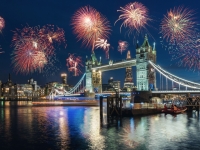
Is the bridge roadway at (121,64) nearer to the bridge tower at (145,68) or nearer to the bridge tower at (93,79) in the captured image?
the bridge tower at (145,68)

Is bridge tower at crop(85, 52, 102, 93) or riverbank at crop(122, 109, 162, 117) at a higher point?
bridge tower at crop(85, 52, 102, 93)

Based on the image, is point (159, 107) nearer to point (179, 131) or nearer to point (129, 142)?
point (179, 131)

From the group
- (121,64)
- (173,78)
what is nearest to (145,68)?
(173,78)

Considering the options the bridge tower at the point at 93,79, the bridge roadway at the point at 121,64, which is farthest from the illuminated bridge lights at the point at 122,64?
the bridge tower at the point at 93,79

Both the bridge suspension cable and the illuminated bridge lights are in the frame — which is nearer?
the bridge suspension cable

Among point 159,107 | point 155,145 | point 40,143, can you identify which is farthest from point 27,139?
point 159,107

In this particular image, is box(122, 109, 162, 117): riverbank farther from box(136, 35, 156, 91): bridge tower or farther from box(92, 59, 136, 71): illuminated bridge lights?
box(92, 59, 136, 71): illuminated bridge lights

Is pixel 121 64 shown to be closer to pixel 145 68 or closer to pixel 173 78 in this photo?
pixel 145 68

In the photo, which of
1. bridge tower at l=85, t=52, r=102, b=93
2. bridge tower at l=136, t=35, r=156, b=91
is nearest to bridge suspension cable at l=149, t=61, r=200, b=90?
bridge tower at l=136, t=35, r=156, b=91
